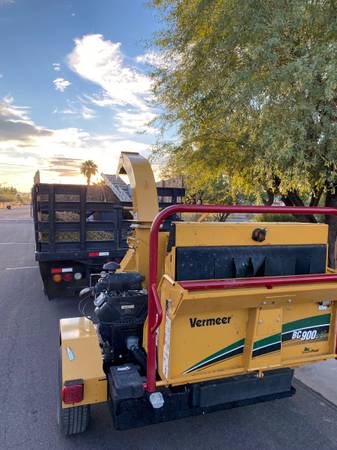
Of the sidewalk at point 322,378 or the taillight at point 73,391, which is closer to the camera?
the taillight at point 73,391

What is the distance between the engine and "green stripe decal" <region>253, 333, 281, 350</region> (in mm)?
953

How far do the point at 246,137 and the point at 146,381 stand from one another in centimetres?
607

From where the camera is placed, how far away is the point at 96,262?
6219mm

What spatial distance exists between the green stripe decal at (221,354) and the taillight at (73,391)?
31.5 inches

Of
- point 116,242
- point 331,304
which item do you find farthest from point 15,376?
point 331,304

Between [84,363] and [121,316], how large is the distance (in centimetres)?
48

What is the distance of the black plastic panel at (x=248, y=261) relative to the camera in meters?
2.40

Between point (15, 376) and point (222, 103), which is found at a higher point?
point (222, 103)

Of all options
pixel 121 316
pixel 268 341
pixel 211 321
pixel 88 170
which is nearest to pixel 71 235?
pixel 121 316

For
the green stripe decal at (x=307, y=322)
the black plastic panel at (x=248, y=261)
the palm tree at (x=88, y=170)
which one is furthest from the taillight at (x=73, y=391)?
the palm tree at (x=88, y=170)

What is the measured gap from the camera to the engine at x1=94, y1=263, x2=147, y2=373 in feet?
9.48

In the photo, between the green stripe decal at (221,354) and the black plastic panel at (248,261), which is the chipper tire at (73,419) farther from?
the black plastic panel at (248,261)

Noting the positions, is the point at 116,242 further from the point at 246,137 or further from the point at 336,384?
the point at 336,384

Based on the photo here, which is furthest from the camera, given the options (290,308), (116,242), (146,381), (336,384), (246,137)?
(246,137)
